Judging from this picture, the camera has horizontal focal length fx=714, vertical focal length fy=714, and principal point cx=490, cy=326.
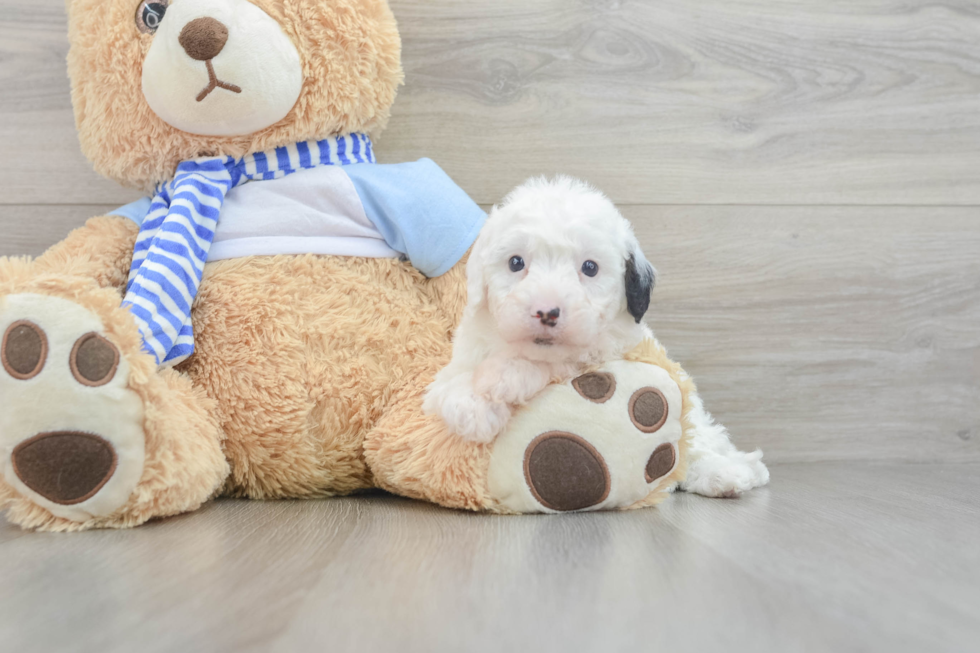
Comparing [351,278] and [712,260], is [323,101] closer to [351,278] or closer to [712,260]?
[351,278]

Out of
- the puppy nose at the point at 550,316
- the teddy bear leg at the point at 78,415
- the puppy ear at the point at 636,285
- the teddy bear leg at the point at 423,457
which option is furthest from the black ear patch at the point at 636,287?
the teddy bear leg at the point at 78,415

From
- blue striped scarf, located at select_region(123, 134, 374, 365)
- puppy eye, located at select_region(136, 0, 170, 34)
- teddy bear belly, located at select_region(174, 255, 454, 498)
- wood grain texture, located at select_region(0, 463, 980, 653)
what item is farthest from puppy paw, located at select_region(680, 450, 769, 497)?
puppy eye, located at select_region(136, 0, 170, 34)

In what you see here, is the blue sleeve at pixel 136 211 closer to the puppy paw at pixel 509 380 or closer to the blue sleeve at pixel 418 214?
the blue sleeve at pixel 418 214

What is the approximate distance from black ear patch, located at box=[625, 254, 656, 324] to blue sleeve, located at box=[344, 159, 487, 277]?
0.26m

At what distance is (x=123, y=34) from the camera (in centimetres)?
98

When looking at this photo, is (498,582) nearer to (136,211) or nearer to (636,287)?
(636,287)

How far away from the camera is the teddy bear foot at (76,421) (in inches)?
29.9

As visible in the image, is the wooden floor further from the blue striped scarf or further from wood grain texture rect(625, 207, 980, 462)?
the blue striped scarf

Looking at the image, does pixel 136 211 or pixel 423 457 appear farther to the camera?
pixel 136 211

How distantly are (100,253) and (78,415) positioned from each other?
13.5 inches

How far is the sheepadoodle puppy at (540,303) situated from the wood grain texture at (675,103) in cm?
42

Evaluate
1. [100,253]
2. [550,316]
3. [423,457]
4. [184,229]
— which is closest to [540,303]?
[550,316]

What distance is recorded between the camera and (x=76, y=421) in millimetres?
765

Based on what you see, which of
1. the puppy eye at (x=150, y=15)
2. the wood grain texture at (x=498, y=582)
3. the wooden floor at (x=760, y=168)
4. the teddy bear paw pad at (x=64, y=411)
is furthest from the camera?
the wooden floor at (x=760, y=168)
